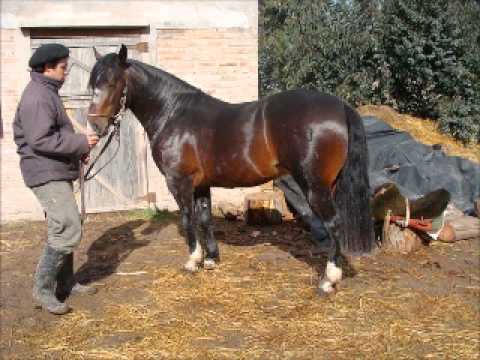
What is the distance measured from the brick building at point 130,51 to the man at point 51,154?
379 cm

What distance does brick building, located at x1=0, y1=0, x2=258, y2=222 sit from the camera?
7332 millimetres

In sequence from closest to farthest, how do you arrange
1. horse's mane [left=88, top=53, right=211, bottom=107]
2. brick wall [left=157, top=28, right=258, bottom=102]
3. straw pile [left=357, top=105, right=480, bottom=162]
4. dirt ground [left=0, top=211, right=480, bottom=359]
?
1. dirt ground [left=0, top=211, right=480, bottom=359]
2. horse's mane [left=88, top=53, right=211, bottom=107]
3. brick wall [left=157, top=28, right=258, bottom=102]
4. straw pile [left=357, top=105, right=480, bottom=162]

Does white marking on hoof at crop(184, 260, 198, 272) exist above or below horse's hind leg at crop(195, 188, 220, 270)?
below

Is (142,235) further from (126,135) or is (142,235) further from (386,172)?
(386,172)

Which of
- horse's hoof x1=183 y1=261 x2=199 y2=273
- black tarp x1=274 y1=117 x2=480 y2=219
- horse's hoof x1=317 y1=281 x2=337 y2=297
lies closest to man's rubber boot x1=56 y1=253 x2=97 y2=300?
horse's hoof x1=183 y1=261 x2=199 y2=273

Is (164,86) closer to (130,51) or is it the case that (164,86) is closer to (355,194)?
(355,194)

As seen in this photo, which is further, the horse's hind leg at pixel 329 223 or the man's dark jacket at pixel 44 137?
the horse's hind leg at pixel 329 223

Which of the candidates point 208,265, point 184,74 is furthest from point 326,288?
point 184,74

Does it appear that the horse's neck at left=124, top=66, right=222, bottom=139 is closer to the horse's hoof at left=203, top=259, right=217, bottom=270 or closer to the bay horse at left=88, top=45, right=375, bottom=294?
the bay horse at left=88, top=45, right=375, bottom=294

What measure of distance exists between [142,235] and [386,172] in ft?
11.8

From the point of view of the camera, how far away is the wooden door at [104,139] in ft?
24.9

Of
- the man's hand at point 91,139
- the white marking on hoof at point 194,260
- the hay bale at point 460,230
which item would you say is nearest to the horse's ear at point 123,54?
the man's hand at point 91,139

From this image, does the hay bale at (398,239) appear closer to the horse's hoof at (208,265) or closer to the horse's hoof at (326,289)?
the horse's hoof at (326,289)

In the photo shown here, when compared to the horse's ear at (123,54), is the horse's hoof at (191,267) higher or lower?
lower
